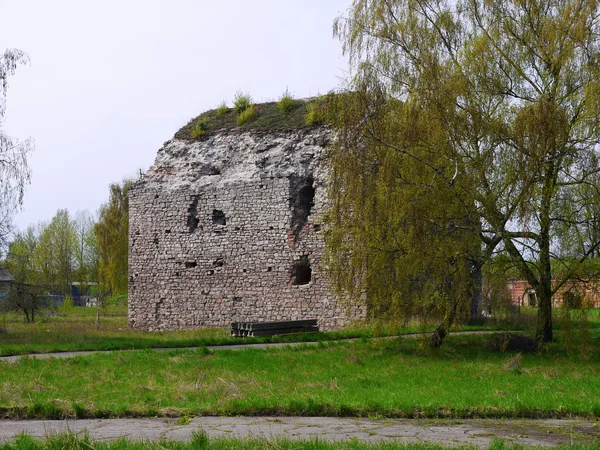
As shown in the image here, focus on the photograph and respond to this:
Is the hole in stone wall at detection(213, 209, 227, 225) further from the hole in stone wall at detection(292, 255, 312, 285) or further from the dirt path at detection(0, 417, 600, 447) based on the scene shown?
the dirt path at detection(0, 417, 600, 447)

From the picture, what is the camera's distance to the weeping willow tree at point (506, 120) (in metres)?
14.3

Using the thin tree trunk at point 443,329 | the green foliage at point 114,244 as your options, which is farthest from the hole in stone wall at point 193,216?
the green foliage at point 114,244

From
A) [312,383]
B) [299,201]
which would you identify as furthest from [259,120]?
[312,383]

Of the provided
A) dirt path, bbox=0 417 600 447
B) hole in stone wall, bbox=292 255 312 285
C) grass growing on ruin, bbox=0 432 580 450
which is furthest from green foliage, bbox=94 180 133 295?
grass growing on ruin, bbox=0 432 580 450

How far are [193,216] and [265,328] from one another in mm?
6550

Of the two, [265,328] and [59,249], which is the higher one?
[59,249]

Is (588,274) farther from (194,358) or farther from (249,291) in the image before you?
(249,291)

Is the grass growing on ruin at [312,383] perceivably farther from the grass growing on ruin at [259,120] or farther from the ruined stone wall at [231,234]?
the grass growing on ruin at [259,120]

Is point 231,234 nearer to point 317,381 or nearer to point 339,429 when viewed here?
A: point 317,381

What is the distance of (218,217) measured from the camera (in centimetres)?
2511

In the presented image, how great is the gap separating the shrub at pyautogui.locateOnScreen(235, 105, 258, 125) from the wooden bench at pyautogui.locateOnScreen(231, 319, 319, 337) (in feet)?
27.2

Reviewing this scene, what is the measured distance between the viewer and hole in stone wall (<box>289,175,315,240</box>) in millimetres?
23484

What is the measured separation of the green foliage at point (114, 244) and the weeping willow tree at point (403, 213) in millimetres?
28343

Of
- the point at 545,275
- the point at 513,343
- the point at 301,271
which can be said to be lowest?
the point at 513,343
